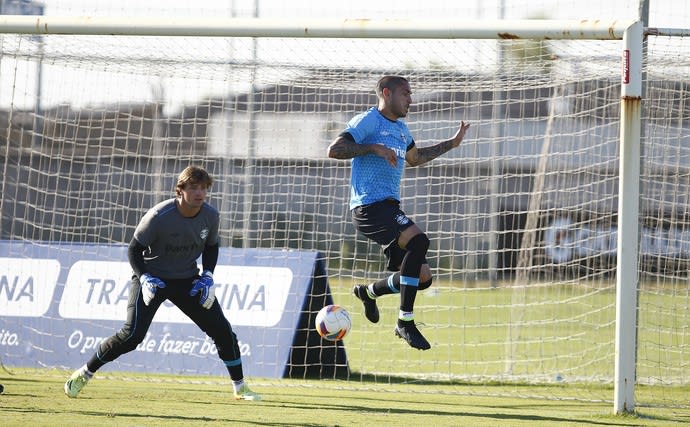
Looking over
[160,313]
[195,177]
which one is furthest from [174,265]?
[160,313]

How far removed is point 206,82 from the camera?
1262cm

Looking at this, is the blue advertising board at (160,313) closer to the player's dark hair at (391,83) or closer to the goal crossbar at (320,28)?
the goal crossbar at (320,28)

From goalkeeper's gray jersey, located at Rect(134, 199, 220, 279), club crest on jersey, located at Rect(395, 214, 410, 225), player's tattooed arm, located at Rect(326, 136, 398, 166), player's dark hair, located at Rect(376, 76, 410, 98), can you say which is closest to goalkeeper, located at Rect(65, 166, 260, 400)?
goalkeeper's gray jersey, located at Rect(134, 199, 220, 279)

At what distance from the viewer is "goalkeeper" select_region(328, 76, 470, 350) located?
8703 millimetres

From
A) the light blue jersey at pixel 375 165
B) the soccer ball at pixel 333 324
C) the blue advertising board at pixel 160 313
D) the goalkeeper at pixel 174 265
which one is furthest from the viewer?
the blue advertising board at pixel 160 313

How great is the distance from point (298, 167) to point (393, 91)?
566cm

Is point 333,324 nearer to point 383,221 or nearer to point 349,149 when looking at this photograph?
point 383,221

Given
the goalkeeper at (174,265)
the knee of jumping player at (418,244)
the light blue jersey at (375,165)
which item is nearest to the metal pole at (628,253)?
the knee of jumping player at (418,244)

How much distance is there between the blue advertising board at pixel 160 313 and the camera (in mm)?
11656

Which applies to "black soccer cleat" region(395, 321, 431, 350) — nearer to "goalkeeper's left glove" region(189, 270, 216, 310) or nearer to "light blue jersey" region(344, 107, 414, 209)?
"light blue jersey" region(344, 107, 414, 209)

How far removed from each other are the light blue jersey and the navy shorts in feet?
0.19

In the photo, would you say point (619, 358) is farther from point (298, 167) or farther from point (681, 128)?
point (298, 167)

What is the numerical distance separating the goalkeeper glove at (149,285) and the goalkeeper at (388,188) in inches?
69.7

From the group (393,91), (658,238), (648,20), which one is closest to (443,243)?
(658,238)
